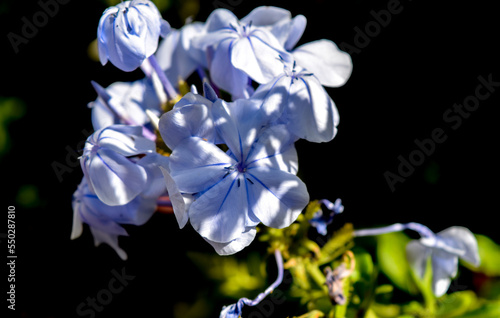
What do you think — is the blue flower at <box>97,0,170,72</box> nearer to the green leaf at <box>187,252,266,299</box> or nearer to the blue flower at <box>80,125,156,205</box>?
the blue flower at <box>80,125,156,205</box>

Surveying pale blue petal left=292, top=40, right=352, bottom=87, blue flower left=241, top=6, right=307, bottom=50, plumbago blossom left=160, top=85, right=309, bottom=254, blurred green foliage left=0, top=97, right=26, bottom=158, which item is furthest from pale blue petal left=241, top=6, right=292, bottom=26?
blurred green foliage left=0, top=97, right=26, bottom=158

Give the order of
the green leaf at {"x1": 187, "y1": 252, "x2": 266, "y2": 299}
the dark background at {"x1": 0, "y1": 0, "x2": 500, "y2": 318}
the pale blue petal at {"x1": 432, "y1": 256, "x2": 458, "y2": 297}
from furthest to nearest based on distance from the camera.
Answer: the dark background at {"x1": 0, "y1": 0, "x2": 500, "y2": 318}
the green leaf at {"x1": 187, "y1": 252, "x2": 266, "y2": 299}
the pale blue petal at {"x1": 432, "y1": 256, "x2": 458, "y2": 297}

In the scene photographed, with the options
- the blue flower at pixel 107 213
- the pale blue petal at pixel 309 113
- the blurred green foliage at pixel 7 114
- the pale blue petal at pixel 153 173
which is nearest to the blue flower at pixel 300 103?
the pale blue petal at pixel 309 113

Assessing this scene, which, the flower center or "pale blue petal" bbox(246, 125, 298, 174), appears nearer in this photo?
"pale blue petal" bbox(246, 125, 298, 174)

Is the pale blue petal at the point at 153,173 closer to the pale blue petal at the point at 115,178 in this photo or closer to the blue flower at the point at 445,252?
the pale blue petal at the point at 115,178

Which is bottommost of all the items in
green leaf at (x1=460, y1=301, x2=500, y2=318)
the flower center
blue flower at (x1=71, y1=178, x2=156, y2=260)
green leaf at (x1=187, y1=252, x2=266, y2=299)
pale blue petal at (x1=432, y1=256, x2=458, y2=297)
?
green leaf at (x1=187, y1=252, x2=266, y2=299)
